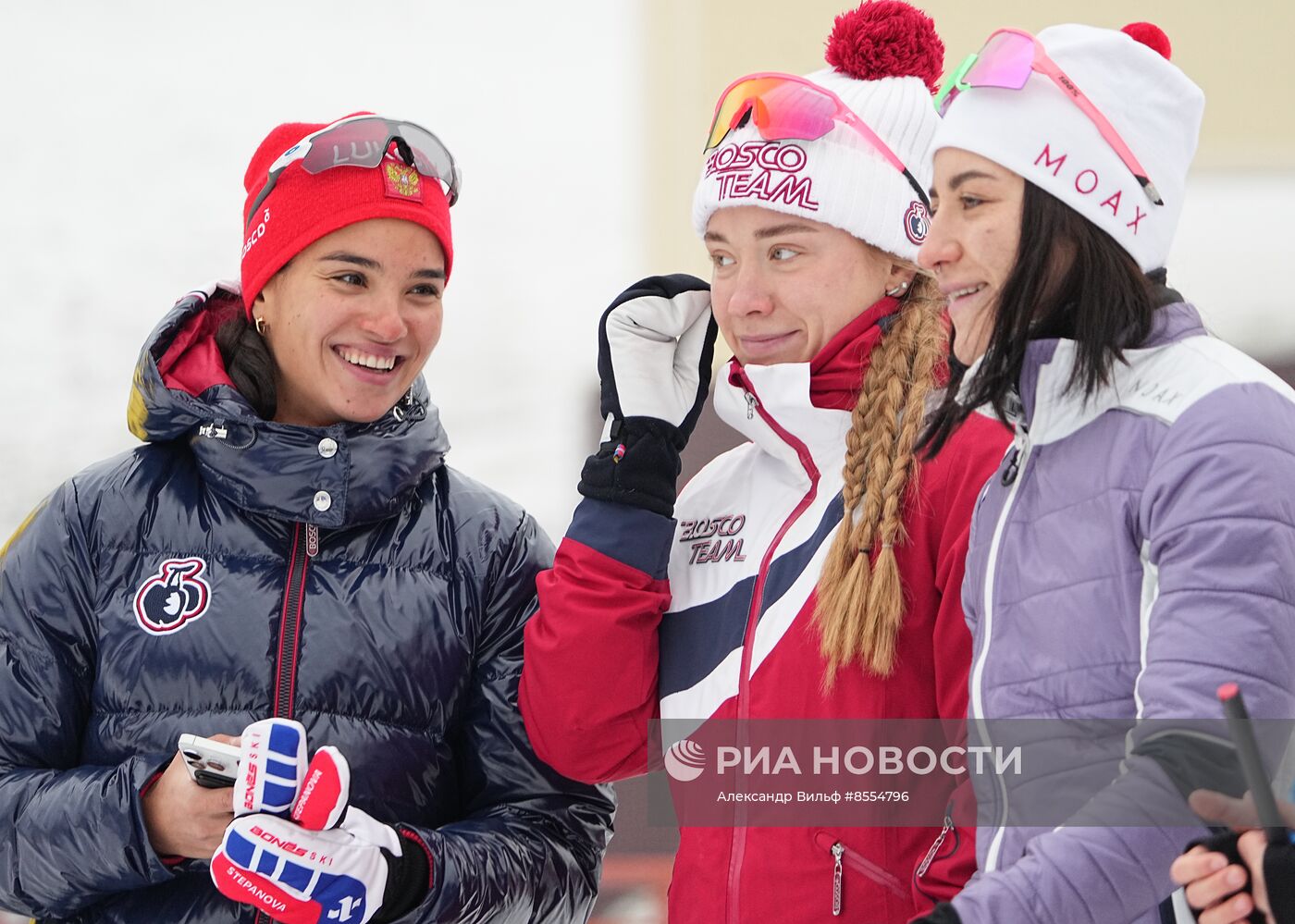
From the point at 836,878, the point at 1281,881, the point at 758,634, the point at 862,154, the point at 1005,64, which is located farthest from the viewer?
the point at 862,154

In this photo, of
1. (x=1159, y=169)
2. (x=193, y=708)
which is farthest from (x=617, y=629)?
(x=1159, y=169)

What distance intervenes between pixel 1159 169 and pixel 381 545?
0.95 meters

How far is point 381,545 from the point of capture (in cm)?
167

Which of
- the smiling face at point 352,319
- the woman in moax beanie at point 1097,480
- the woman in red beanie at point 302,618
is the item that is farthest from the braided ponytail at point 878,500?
the smiling face at point 352,319

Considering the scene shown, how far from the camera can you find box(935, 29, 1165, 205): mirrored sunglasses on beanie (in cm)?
119

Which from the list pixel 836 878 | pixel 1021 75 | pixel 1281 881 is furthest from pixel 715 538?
pixel 1281 881

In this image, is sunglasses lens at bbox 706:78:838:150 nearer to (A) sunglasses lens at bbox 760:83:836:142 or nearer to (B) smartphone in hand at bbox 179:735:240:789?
(A) sunglasses lens at bbox 760:83:836:142

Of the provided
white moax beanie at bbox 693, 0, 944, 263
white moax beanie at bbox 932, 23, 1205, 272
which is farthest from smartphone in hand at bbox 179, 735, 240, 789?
white moax beanie at bbox 932, 23, 1205, 272

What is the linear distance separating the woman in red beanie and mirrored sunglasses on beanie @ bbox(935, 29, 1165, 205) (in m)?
0.74

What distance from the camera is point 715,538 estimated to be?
5.26 feet

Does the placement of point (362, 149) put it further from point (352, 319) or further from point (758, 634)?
point (758, 634)

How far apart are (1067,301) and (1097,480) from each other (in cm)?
16

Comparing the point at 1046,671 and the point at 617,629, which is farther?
the point at 617,629

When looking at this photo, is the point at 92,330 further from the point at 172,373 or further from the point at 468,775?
the point at 468,775
